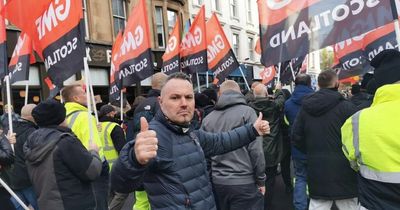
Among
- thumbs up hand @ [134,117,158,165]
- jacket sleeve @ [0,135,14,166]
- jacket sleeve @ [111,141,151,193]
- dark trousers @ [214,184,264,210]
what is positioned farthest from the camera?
jacket sleeve @ [0,135,14,166]

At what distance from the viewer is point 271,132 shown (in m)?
5.78

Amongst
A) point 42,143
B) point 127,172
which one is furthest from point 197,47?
point 127,172

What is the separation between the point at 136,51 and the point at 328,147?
4025mm

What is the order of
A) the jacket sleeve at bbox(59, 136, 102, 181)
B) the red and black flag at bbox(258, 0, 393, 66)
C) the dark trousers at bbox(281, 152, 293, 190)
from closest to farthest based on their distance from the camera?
the jacket sleeve at bbox(59, 136, 102, 181)
the red and black flag at bbox(258, 0, 393, 66)
the dark trousers at bbox(281, 152, 293, 190)

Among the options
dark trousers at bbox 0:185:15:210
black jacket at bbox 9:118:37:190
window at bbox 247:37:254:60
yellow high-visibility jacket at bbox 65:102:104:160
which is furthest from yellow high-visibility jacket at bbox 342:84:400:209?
window at bbox 247:37:254:60

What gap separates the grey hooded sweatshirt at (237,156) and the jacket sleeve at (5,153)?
90.2 inches

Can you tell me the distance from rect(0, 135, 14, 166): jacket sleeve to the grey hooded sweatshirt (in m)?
2.29

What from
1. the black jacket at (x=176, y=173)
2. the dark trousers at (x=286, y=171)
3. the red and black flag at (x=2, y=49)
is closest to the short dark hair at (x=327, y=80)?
the black jacket at (x=176, y=173)

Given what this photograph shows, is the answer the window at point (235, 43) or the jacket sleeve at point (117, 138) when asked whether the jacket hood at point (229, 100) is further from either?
the window at point (235, 43)

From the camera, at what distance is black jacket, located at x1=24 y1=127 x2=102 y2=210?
3.34 meters

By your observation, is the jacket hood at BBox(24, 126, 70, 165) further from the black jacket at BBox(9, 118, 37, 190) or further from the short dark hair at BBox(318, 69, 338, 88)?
the short dark hair at BBox(318, 69, 338, 88)

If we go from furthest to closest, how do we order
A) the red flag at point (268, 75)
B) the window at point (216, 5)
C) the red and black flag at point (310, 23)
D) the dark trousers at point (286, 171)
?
1. the window at point (216, 5)
2. the red flag at point (268, 75)
3. the dark trousers at point (286, 171)
4. the red and black flag at point (310, 23)

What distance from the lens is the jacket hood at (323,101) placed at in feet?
13.4

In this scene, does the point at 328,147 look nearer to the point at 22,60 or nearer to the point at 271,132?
the point at 271,132
